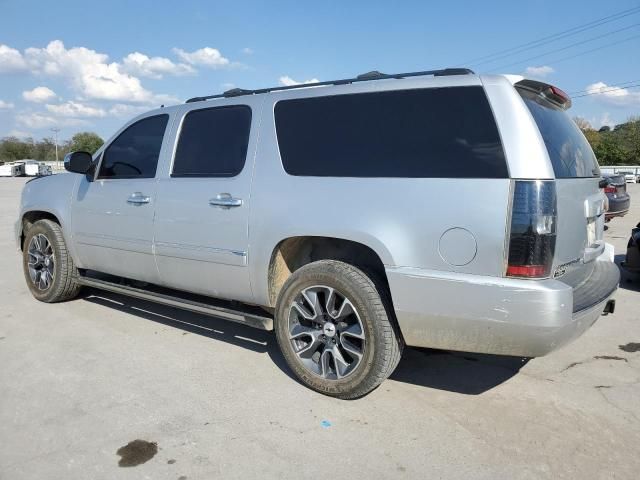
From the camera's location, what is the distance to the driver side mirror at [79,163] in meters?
4.88

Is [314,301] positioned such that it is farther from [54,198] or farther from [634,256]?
[634,256]

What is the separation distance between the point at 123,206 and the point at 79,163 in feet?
2.36

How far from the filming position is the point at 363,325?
10.7 feet

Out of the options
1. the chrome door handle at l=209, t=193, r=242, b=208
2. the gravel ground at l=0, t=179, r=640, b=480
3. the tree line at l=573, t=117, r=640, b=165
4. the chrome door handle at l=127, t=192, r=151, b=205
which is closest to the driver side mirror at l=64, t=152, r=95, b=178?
the chrome door handle at l=127, t=192, r=151, b=205

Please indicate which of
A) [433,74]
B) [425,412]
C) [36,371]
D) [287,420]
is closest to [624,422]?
[425,412]

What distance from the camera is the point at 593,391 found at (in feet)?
11.7

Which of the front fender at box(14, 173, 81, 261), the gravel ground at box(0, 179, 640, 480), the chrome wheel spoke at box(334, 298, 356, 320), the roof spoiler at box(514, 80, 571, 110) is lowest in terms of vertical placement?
the gravel ground at box(0, 179, 640, 480)

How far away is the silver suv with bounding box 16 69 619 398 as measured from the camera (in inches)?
111

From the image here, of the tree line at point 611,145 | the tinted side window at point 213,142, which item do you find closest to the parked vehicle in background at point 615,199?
the tinted side window at point 213,142

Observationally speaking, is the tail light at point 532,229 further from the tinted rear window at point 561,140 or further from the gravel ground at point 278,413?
the gravel ground at point 278,413

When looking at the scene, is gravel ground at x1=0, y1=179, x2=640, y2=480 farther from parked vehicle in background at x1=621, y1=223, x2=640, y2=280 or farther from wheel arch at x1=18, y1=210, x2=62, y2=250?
parked vehicle in background at x1=621, y1=223, x2=640, y2=280

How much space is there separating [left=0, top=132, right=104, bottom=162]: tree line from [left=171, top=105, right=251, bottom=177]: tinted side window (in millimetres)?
91279

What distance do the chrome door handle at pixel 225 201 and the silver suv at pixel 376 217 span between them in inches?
0.4

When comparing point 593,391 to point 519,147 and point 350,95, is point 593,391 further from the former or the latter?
point 350,95
